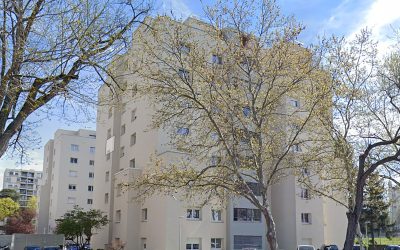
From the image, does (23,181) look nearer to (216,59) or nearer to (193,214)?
(193,214)

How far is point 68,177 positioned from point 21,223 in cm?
1161

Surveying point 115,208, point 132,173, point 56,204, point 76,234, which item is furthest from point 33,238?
point 56,204

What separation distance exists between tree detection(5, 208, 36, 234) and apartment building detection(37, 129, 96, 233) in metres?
2.11

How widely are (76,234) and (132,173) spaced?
929cm

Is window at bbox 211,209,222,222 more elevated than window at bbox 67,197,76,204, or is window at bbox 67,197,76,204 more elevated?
window at bbox 67,197,76,204

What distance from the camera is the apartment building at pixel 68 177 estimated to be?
259 feet

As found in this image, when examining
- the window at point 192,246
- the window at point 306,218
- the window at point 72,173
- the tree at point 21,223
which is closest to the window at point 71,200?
the window at point 72,173

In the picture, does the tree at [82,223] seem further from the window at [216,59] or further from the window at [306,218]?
the window at [216,59]

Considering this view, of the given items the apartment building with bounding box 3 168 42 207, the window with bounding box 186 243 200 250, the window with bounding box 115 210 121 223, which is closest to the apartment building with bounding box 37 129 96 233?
the window with bounding box 115 210 121 223

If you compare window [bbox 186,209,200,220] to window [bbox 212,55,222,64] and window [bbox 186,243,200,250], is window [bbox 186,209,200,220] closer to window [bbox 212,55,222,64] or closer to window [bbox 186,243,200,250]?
window [bbox 186,243,200,250]

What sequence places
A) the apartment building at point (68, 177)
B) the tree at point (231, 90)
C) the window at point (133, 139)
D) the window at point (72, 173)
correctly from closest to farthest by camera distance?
the tree at point (231, 90) → the window at point (133, 139) → the apartment building at point (68, 177) → the window at point (72, 173)

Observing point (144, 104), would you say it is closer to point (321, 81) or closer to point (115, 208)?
point (115, 208)

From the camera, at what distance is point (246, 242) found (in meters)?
42.9

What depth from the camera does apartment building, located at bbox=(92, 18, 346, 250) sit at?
3984 centimetres
